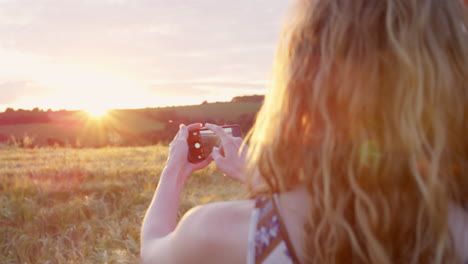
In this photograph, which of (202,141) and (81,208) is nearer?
(202,141)

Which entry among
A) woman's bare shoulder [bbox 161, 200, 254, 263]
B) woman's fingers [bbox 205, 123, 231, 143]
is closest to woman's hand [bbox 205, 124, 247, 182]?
woman's fingers [bbox 205, 123, 231, 143]

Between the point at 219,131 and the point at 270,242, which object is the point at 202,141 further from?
the point at 270,242

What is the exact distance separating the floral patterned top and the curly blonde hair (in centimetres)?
5

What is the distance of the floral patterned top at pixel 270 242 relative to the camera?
103cm

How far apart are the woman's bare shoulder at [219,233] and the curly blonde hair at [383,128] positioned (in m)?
0.14

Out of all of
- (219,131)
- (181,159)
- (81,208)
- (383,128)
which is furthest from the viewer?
(81,208)

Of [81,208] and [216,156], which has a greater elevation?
[216,156]

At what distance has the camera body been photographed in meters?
1.80

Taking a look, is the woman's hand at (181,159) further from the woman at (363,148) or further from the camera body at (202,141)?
the woman at (363,148)

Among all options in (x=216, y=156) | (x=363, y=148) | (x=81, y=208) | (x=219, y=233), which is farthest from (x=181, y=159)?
(x=81, y=208)

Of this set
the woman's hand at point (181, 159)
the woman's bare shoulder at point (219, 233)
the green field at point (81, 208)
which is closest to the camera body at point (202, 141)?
the woman's hand at point (181, 159)

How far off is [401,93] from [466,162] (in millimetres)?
247

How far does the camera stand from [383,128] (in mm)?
1006

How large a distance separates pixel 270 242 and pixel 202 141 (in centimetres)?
89
